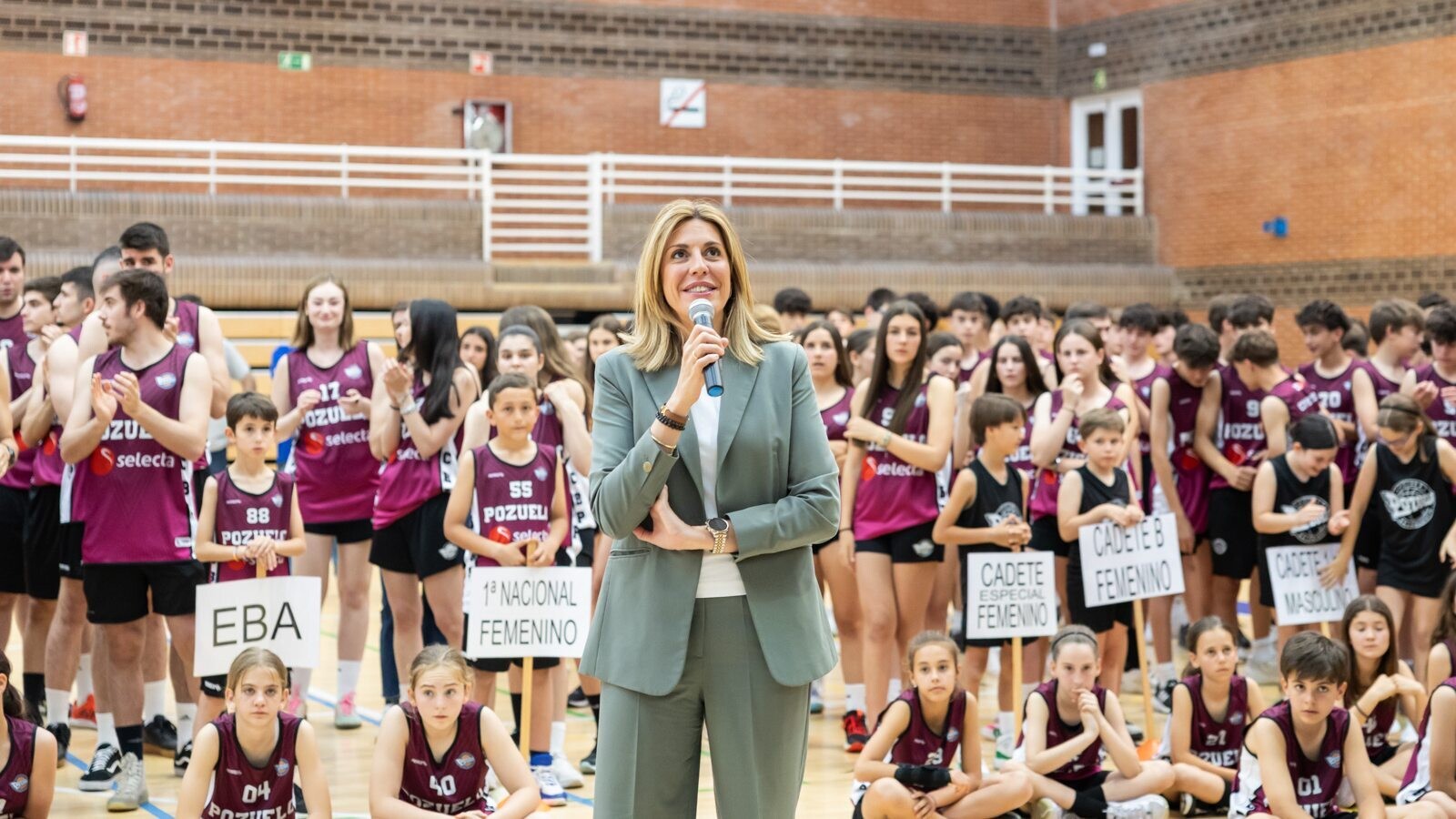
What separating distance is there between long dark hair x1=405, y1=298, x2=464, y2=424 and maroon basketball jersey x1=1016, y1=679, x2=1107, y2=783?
3.00 m

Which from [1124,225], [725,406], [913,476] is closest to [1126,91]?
[1124,225]

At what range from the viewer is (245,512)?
6.59 metres

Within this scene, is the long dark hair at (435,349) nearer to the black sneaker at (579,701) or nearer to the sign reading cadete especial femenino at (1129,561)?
the black sneaker at (579,701)

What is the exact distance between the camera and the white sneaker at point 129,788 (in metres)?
6.35

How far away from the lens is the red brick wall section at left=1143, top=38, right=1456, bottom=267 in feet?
56.5

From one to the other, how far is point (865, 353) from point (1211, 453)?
198 cm

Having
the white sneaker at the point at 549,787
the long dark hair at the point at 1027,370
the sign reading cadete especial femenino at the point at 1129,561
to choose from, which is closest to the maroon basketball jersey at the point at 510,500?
the white sneaker at the point at 549,787

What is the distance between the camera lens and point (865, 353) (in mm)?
9055

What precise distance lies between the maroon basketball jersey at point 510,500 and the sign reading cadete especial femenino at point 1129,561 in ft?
8.09

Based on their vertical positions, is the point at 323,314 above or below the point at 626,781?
above

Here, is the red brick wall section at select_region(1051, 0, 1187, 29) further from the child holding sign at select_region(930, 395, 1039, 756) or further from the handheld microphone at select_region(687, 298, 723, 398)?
the handheld microphone at select_region(687, 298, 723, 398)

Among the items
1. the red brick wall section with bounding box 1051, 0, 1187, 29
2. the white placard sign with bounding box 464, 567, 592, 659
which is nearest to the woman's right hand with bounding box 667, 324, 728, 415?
the white placard sign with bounding box 464, 567, 592, 659

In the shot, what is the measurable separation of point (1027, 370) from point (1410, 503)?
1.98m

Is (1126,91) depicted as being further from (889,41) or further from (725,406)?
(725,406)
